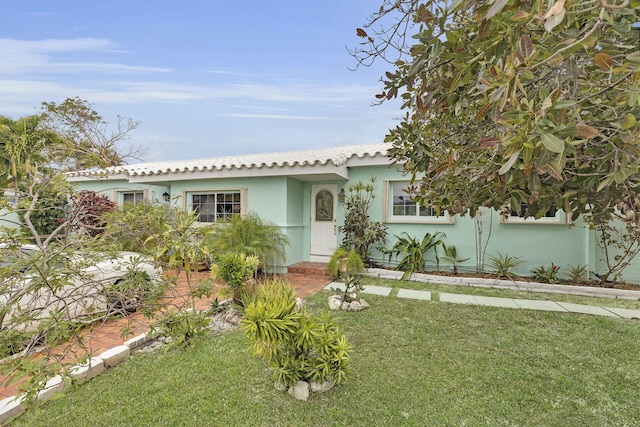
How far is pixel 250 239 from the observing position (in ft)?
25.8

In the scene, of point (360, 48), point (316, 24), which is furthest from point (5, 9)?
point (316, 24)

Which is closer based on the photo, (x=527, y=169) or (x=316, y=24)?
(x=527, y=169)

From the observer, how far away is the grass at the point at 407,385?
2.85 metres

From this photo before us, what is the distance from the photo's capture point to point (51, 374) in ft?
4.63

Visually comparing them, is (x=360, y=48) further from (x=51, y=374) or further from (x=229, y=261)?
(x=229, y=261)

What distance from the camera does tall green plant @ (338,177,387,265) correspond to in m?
8.85

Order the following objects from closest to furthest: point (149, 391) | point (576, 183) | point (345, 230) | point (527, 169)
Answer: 1. point (527, 169)
2. point (576, 183)
3. point (149, 391)
4. point (345, 230)

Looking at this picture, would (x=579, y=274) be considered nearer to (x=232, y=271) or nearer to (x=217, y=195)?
(x=232, y=271)

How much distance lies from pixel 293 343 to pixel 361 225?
605 cm

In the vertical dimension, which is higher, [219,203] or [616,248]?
[219,203]

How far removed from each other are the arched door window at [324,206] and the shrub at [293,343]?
6772 millimetres

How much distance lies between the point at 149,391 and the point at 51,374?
7.65ft

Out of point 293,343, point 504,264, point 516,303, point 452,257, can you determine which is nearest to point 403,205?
point 452,257

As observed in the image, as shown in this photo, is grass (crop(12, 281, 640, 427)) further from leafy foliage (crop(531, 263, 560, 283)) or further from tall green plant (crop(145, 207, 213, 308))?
leafy foliage (crop(531, 263, 560, 283))
